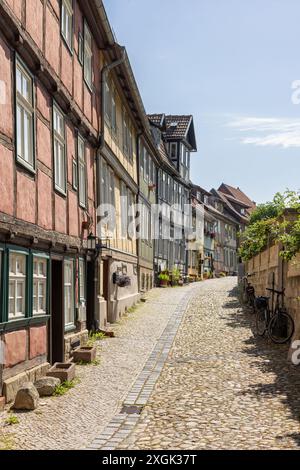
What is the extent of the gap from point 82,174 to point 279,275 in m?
5.63

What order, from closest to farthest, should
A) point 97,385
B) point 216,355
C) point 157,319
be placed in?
point 97,385
point 216,355
point 157,319

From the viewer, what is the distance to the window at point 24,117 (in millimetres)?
9180

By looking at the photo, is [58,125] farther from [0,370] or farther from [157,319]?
[157,319]

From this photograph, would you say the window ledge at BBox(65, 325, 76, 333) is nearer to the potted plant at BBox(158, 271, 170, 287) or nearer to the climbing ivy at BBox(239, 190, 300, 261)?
the climbing ivy at BBox(239, 190, 300, 261)

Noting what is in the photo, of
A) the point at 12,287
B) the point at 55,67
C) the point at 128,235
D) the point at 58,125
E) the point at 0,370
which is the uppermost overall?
the point at 55,67

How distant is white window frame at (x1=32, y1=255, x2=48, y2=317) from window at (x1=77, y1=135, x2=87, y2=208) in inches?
133

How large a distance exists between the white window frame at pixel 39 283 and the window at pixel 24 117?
65.3 inches

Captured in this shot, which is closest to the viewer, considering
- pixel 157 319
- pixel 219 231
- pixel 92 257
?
pixel 92 257

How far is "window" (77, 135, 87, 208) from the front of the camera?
13.9 metres

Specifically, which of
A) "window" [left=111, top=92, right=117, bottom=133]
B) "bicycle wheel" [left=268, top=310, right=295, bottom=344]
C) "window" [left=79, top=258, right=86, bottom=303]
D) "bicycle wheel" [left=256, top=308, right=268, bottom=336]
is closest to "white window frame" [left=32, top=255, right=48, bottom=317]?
"window" [left=79, top=258, right=86, bottom=303]

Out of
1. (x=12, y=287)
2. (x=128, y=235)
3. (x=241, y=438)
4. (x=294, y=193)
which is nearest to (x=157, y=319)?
(x=128, y=235)

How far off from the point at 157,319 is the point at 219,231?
4697 centimetres

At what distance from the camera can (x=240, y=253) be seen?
24.8m

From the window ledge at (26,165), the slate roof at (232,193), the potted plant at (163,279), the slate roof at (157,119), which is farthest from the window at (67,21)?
the slate roof at (232,193)
